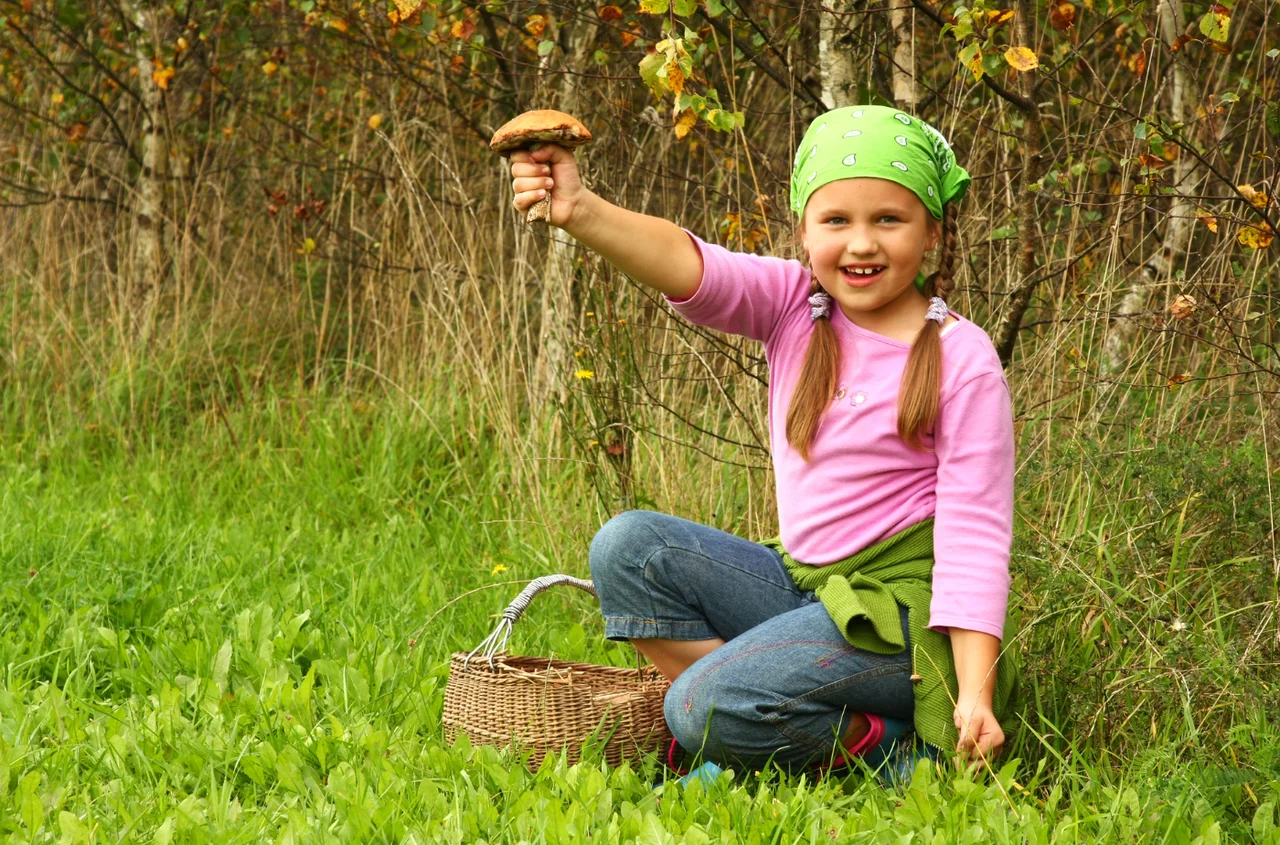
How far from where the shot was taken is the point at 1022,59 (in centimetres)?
243

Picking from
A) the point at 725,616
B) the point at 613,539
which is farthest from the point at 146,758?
the point at 725,616

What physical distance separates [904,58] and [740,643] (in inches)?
59.7

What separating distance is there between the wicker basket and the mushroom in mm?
806

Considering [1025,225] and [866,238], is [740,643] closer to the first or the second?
[866,238]

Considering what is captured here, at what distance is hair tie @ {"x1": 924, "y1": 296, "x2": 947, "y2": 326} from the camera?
7.47 feet

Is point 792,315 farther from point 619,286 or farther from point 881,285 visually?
point 619,286

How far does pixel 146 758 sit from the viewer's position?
2314 millimetres

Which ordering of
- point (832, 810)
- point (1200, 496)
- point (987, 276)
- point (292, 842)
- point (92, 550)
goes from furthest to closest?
point (92, 550)
point (987, 276)
point (1200, 496)
point (832, 810)
point (292, 842)

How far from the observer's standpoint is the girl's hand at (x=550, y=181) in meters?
2.12

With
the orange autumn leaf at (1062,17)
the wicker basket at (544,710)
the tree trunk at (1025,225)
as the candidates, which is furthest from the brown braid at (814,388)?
the orange autumn leaf at (1062,17)

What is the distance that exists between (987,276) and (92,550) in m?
2.34

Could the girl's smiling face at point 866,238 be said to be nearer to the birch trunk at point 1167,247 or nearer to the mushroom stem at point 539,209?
the mushroom stem at point 539,209

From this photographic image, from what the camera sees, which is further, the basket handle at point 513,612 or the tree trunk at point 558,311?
the tree trunk at point 558,311

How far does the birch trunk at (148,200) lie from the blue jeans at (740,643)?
11.5ft
